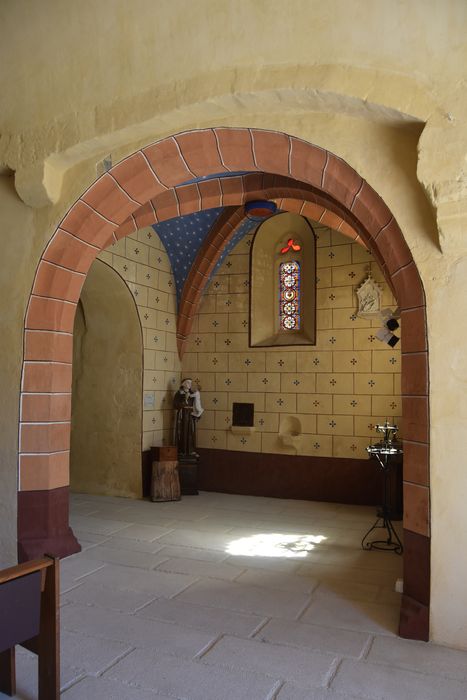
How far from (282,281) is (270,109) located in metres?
4.18

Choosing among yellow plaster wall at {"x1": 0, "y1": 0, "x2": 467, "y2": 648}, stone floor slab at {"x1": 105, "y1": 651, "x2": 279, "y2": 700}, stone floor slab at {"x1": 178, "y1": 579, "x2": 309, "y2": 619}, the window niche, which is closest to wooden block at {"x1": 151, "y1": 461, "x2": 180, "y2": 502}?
the window niche

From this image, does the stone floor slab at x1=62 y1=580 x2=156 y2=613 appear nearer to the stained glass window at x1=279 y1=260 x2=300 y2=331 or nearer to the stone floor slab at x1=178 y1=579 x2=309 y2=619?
the stone floor slab at x1=178 y1=579 x2=309 y2=619

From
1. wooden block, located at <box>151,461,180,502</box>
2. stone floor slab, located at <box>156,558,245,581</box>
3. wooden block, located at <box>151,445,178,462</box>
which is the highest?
wooden block, located at <box>151,445,178,462</box>

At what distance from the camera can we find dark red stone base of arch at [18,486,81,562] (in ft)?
14.0

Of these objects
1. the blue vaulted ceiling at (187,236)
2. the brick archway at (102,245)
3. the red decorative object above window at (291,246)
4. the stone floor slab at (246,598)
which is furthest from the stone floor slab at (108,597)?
the red decorative object above window at (291,246)

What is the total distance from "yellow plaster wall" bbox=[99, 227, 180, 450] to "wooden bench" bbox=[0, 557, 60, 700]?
15.2 ft

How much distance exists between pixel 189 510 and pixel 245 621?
10.5 ft

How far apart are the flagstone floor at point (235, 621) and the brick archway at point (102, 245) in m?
0.49

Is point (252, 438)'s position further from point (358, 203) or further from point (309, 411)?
point (358, 203)

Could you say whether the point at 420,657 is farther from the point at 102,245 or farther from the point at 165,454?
the point at 165,454

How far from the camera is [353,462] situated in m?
6.98

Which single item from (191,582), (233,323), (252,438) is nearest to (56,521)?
(191,582)

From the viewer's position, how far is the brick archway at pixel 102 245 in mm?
3434

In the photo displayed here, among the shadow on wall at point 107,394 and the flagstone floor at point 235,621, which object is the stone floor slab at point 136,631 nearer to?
the flagstone floor at point 235,621
